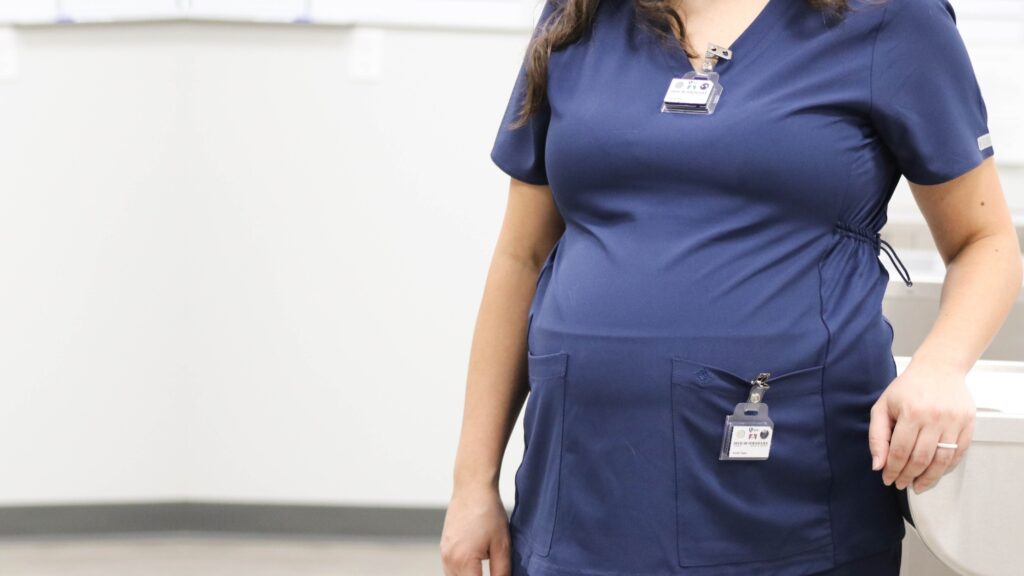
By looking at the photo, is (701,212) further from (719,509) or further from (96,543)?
(96,543)

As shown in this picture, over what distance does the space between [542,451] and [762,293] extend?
0.24 metres

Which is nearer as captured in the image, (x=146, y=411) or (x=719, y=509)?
(x=719, y=509)

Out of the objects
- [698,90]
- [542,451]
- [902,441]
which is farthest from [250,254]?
[902,441]

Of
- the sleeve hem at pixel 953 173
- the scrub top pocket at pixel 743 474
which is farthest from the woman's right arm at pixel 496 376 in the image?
the sleeve hem at pixel 953 173

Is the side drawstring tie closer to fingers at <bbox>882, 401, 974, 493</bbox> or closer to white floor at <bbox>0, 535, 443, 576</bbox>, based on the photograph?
fingers at <bbox>882, 401, 974, 493</bbox>

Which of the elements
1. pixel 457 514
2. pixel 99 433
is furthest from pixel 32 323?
pixel 457 514

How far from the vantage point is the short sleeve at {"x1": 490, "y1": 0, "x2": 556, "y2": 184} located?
3.28 ft

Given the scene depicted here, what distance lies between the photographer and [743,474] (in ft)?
2.87

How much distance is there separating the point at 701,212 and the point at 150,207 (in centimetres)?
223

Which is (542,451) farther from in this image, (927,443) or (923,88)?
(923,88)

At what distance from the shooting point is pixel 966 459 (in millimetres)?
833

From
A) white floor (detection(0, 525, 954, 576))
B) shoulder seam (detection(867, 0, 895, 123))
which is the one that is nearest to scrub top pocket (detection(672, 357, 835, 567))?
shoulder seam (detection(867, 0, 895, 123))

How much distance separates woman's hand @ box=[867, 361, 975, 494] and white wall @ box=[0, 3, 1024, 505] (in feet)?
6.57

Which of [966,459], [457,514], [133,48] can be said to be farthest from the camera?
[133,48]
